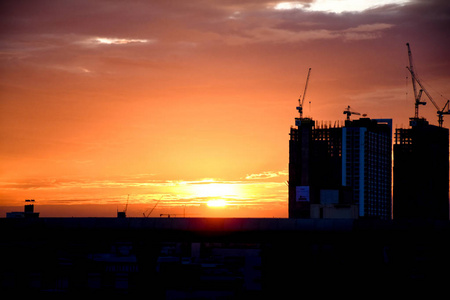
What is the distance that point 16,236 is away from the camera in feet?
355

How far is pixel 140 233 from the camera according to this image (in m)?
107

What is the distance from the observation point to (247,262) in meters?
164

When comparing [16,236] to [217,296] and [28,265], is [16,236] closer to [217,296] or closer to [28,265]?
[217,296]

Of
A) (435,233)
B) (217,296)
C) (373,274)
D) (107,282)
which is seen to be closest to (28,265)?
(107,282)

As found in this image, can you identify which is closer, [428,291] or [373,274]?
[373,274]

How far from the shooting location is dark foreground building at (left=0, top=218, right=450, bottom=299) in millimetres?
103562

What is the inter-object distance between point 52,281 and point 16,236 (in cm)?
4912

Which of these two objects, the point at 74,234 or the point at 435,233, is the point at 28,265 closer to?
the point at 74,234

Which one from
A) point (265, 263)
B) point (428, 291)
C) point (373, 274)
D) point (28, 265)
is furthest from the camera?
point (28, 265)

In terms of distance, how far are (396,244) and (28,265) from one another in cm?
10200

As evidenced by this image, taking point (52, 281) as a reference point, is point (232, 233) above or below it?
above

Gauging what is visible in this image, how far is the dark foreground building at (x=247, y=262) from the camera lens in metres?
104

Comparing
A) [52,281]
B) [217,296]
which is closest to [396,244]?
[217,296]

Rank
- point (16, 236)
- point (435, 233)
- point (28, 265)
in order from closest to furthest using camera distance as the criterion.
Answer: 1. point (435, 233)
2. point (16, 236)
3. point (28, 265)
